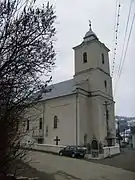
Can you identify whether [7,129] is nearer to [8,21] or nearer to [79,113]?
[8,21]

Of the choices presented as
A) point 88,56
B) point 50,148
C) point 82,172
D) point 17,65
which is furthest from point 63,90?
point 17,65

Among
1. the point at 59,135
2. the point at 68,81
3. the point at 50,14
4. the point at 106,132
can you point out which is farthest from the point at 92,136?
the point at 50,14

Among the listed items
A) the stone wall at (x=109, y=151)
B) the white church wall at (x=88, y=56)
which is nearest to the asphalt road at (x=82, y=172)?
the stone wall at (x=109, y=151)

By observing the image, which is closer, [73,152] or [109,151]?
[73,152]

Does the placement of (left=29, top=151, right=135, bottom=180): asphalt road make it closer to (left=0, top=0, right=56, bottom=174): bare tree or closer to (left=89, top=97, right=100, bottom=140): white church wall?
(left=0, top=0, right=56, bottom=174): bare tree

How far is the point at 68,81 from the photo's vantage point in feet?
160

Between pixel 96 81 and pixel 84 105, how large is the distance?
490cm

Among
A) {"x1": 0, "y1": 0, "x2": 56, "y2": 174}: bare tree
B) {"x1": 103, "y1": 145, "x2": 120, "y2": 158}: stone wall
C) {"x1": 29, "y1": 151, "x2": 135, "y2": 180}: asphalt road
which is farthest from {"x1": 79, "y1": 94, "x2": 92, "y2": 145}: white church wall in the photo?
{"x1": 0, "y1": 0, "x2": 56, "y2": 174}: bare tree

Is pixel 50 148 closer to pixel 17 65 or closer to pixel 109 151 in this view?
pixel 109 151

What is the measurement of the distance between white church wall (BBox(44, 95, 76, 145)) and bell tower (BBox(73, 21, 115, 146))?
367cm

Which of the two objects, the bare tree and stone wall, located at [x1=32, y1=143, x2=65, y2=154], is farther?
stone wall, located at [x1=32, y1=143, x2=65, y2=154]

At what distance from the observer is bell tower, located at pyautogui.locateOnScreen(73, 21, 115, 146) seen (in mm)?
40312

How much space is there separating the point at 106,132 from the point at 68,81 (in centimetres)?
1340

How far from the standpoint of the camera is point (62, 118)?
40406 millimetres
